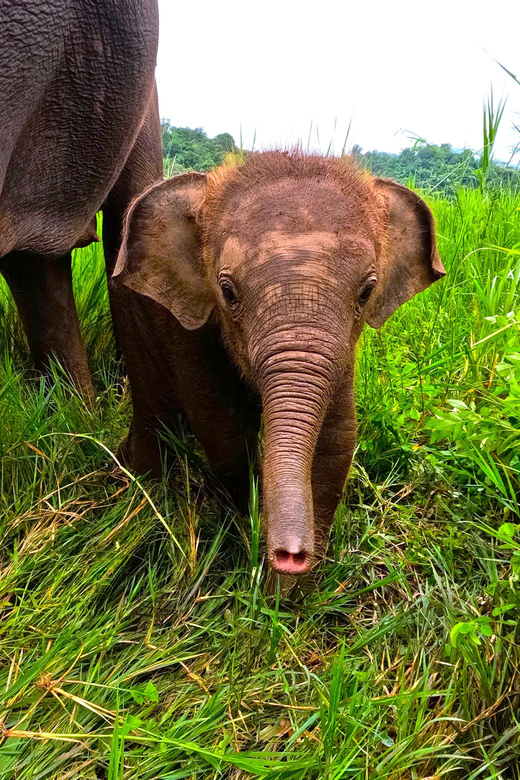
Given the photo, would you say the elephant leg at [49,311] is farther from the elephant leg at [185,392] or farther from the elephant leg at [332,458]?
the elephant leg at [332,458]

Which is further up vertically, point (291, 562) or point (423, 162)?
point (291, 562)

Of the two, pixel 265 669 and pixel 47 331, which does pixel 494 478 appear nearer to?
pixel 265 669

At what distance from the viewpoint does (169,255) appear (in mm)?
2674

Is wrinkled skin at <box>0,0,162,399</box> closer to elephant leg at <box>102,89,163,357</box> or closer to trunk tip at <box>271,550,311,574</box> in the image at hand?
elephant leg at <box>102,89,163,357</box>

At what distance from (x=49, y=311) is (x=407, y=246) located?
1645 millimetres

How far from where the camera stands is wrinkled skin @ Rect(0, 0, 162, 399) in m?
2.10

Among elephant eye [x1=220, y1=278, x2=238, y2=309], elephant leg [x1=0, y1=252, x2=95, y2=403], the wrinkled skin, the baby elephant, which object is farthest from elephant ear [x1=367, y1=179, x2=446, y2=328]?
elephant leg [x1=0, y1=252, x2=95, y2=403]

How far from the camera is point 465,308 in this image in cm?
391

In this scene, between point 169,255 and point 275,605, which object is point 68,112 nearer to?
point 169,255

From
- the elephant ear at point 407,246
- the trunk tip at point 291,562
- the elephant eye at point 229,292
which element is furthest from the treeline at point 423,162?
the trunk tip at point 291,562

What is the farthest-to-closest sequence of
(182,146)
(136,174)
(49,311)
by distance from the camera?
(182,146) → (49,311) → (136,174)

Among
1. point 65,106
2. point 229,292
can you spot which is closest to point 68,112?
point 65,106

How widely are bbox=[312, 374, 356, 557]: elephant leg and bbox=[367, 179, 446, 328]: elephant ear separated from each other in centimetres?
33

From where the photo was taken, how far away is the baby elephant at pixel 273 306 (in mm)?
2199
